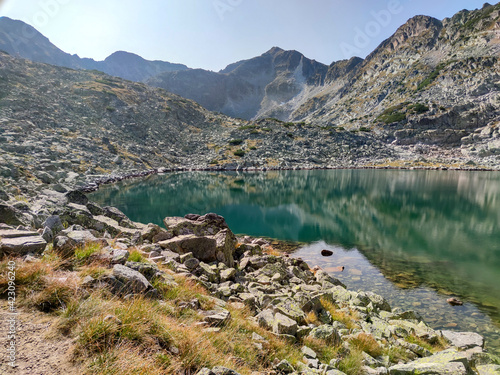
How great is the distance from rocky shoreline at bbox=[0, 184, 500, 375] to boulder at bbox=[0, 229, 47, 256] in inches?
0.7

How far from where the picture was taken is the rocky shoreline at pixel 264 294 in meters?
5.49

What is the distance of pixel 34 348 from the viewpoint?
3422 millimetres

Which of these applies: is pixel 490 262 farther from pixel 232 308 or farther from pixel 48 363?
pixel 48 363

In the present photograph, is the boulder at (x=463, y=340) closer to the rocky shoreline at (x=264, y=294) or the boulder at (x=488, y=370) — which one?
the rocky shoreline at (x=264, y=294)

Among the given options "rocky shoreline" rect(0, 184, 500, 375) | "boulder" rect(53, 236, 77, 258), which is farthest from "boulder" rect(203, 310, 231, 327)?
"boulder" rect(53, 236, 77, 258)

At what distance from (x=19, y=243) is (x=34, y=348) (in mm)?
3162

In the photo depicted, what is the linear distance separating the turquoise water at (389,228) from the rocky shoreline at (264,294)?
343 cm

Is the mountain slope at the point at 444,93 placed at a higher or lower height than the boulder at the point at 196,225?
higher

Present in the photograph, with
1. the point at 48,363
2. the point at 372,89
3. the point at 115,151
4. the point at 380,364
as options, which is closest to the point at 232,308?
the point at 380,364

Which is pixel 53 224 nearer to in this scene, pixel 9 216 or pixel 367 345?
pixel 9 216

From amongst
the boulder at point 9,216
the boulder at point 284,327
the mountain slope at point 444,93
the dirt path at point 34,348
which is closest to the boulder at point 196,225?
the boulder at point 9,216

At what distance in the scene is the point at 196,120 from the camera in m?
131

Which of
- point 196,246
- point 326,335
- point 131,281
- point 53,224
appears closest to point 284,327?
point 326,335

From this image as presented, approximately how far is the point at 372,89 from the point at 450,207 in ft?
610
